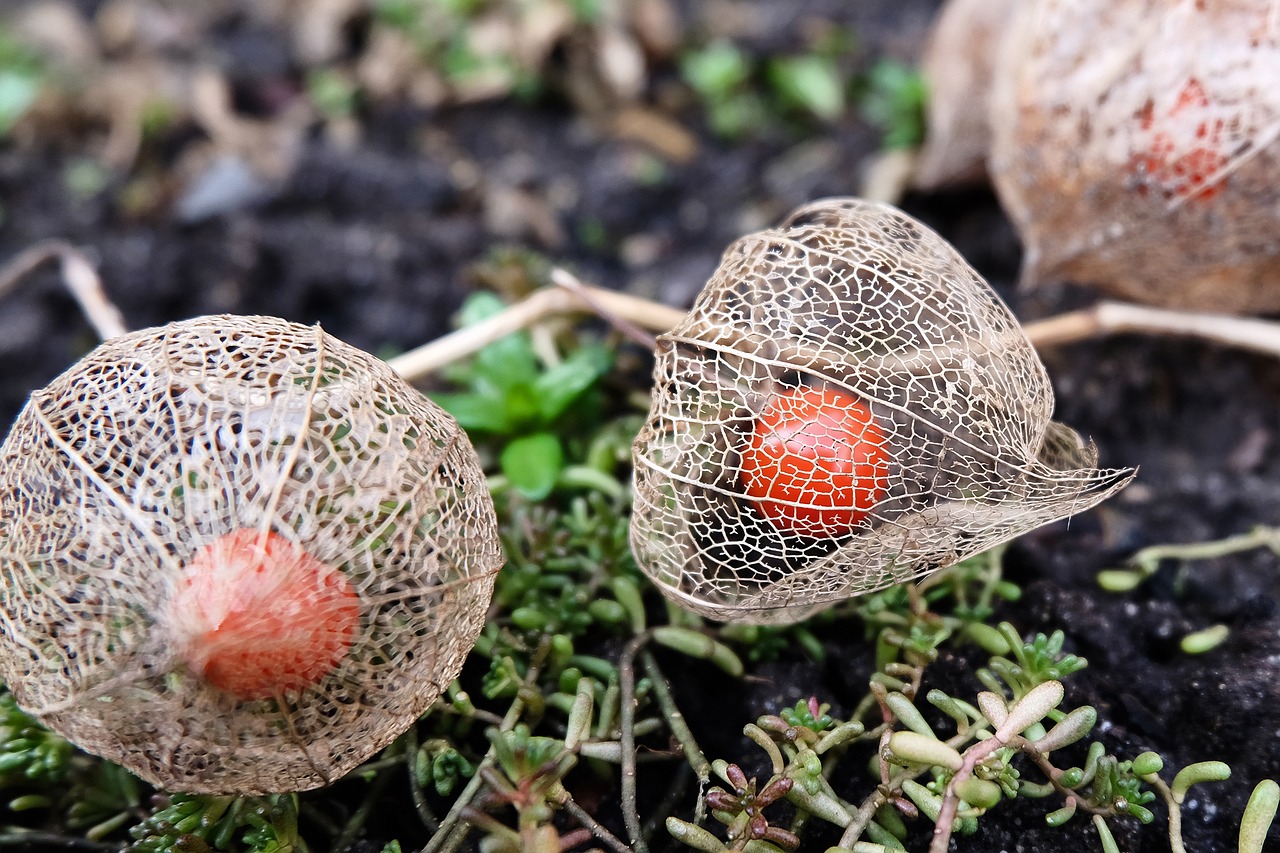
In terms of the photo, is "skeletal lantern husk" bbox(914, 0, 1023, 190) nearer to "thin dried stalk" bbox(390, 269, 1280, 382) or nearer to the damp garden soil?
the damp garden soil

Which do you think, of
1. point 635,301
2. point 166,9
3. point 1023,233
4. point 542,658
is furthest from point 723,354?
point 166,9

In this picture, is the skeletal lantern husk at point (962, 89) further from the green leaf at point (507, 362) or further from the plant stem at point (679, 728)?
the plant stem at point (679, 728)

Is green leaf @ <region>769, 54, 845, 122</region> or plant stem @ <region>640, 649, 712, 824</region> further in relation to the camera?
green leaf @ <region>769, 54, 845, 122</region>

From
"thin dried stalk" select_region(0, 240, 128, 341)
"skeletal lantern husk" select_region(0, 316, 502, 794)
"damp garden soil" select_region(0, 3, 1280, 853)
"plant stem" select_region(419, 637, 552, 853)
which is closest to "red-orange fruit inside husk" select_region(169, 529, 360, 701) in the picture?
"skeletal lantern husk" select_region(0, 316, 502, 794)

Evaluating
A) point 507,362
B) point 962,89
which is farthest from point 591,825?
point 962,89

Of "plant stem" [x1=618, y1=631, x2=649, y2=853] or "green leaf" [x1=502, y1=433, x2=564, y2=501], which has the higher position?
"green leaf" [x1=502, y1=433, x2=564, y2=501]
